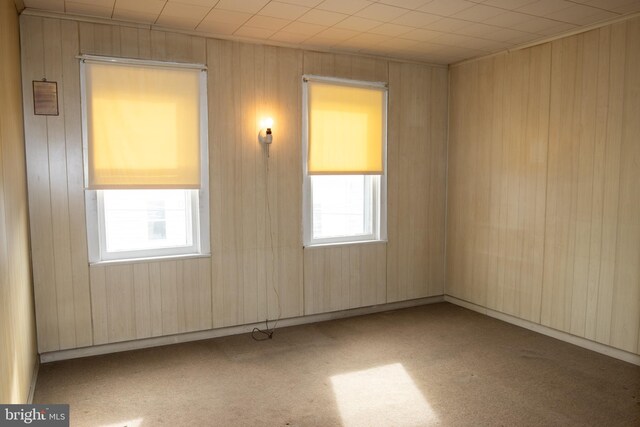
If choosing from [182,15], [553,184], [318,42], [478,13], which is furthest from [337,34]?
[553,184]

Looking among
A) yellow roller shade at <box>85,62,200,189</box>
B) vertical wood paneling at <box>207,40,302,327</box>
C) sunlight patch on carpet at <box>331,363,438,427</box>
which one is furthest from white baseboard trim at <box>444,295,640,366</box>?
yellow roller shade at <box>85,62,200,189</box>

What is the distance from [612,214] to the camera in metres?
3.77

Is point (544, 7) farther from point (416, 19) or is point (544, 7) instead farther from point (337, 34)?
point (337, 34)

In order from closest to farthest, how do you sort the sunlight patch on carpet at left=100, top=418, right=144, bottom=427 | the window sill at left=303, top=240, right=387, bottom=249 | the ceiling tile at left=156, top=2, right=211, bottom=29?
the sunlight patch on carpet at left=100, top=418, right=144, bottom=427
the ceiling tile at left=156, top=2, right=211, bottom=29
the window sill at left=303, top=240, right=387, bottom=249

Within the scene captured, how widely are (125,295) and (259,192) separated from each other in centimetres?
144

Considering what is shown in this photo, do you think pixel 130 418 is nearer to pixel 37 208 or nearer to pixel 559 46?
pixel 37 208

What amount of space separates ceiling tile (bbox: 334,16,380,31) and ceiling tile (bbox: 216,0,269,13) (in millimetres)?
714

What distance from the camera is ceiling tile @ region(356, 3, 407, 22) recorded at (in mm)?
3439

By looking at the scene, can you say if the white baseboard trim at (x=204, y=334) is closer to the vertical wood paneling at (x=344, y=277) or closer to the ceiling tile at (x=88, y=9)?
the vertical wood paneling at (x=344, y=277)

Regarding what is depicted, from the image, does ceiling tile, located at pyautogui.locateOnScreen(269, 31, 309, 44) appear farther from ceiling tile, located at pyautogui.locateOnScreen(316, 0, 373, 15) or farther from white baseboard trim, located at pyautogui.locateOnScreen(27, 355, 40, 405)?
white baseboard trim, located at pyautogui.locateOnScreen(27, 355, 40, 405)

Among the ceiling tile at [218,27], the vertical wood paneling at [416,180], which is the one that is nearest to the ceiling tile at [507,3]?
the vertical wood paneling at [416,180]

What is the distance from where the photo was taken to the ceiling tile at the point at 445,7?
3334 mm

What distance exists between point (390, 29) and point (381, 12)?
45cm

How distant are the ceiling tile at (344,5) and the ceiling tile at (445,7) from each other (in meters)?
0.45
